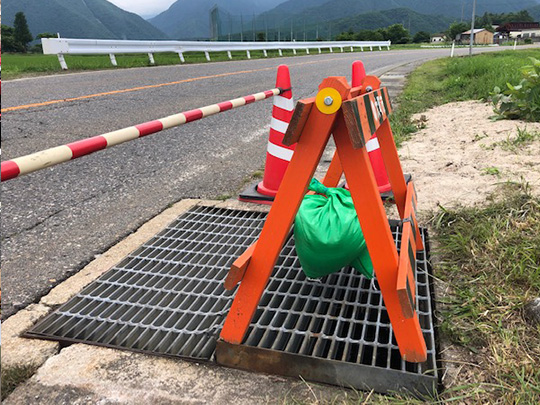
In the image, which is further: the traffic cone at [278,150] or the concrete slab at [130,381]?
the traffic cone at [278,150]

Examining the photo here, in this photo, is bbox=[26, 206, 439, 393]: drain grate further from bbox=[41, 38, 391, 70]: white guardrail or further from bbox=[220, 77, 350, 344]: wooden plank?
bbox=[41, 38, 391, 70]: white guardrail

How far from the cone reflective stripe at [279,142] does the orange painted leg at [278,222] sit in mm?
1591

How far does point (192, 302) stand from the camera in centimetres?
230

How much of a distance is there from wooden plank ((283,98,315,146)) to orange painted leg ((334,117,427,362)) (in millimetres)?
139

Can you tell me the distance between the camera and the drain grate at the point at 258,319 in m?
1.81

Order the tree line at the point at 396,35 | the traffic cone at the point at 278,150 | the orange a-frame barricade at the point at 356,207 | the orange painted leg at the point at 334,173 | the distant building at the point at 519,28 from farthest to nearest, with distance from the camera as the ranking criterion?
the distant building at the point at 519,28, the tree line at the point at 396,35, the traffic cone at the point at 278,150, the orange painted leg at the point at 334,173, the orange a-frame barricade at the point at 356,207

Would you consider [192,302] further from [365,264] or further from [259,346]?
[365,264]

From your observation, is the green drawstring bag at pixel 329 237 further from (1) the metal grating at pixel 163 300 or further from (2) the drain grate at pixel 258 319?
(1) the metal grating at pixel 163 300

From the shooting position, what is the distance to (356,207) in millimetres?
1826

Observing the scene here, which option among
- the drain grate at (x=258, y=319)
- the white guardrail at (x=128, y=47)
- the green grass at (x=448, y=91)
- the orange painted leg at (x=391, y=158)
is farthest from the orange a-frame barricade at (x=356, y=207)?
the white guardrail at (x=128, y=47)

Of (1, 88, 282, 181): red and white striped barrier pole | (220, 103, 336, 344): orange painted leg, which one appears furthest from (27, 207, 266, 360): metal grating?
(1, 88, 282, 181): red and white striped barrier pole

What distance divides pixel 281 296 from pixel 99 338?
889mm

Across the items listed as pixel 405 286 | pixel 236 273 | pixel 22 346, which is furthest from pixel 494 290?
pixel 22 346

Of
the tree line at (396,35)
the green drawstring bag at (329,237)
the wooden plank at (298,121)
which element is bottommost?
the tree line at (396,35)
